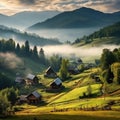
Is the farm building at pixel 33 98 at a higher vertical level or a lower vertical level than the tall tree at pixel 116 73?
lower

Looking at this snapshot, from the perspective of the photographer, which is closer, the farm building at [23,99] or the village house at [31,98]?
the village house at [31,98]

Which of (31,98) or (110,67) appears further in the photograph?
(31,98)

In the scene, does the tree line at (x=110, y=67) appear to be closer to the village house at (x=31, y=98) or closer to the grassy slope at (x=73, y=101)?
the grassy slope at (x=73, y=101)

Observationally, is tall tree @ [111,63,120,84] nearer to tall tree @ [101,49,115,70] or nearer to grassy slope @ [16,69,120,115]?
grassy slope @ [16,69,120,115]

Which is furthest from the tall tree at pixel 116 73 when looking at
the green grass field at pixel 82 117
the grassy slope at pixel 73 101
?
the green grass field at pixel 82 117

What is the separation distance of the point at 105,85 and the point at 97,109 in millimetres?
43785

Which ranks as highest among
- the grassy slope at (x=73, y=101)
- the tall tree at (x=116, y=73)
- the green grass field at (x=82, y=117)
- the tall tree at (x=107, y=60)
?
the tall tree at (x=107, y=60)

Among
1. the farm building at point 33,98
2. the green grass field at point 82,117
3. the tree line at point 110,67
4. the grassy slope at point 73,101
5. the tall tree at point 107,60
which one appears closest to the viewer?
the green grass field at point 82,117

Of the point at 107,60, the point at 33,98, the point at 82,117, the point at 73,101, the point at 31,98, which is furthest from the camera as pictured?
the point at 107,60

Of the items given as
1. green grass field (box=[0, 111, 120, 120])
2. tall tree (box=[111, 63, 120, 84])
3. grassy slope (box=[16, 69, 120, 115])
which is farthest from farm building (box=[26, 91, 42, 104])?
green grass field (box=[0, 111, 120, 120])

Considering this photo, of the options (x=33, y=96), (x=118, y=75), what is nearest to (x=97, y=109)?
(x=118, y=75)

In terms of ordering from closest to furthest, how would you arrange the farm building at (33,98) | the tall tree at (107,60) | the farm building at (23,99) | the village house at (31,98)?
the farm building at (33,98) < the village house at (31,98) < the farm building at (23,99) < the tall tree at (107,60)

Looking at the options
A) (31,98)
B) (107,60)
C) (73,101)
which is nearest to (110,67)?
(107,60)

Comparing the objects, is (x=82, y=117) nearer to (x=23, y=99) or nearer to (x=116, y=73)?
(x=116, y=73)
